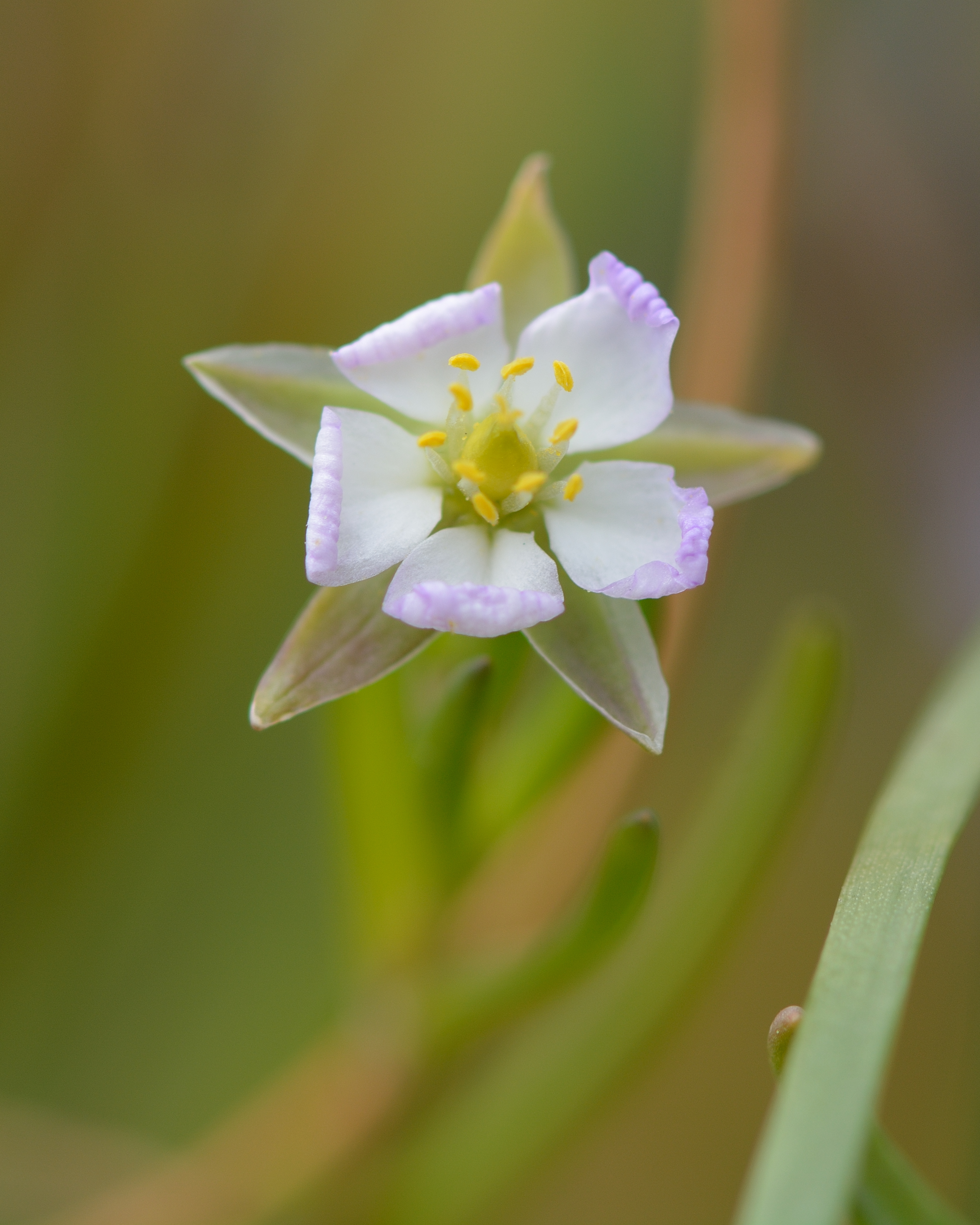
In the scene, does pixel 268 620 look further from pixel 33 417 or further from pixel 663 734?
pixel 663 734

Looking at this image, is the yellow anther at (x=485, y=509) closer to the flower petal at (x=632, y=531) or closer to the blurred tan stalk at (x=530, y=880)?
the flower petal at (x=632, y=531)

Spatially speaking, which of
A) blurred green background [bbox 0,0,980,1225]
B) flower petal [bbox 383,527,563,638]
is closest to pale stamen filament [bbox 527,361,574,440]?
flower petal [bbox 383,527,563,638]

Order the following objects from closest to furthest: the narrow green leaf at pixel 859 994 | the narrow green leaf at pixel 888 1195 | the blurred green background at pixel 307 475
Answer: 1. the narrow green leaf at pixel 859 994
2. the narrow green leaf at pixel 888 1195
3. the blurred green background at pixel 307 475

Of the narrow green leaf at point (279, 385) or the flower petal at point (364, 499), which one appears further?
the narrow green leaf at point (279, 385)

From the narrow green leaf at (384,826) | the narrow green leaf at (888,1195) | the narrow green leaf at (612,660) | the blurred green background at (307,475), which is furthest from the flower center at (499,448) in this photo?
the blurred green background at (307,475)

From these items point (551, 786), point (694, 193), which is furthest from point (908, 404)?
point (551, 786)

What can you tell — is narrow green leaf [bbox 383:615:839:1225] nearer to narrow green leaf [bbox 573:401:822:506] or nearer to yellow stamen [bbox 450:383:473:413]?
narrow green leaf [bbox 573:401:822:506]

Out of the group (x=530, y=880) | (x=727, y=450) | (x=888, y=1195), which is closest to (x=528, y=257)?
(x=727, y=450)
